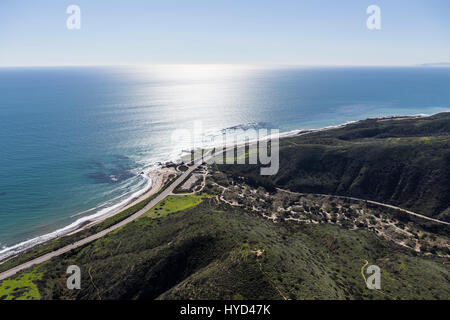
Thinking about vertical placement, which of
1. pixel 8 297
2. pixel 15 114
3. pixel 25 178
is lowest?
pixel 8 297

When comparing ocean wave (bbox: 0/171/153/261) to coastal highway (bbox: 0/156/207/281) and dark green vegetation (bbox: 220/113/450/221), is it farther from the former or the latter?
dark green vegetation (bbox: 220/113/450/221)

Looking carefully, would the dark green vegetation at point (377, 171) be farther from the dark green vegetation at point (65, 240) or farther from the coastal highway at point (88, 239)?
the dark green vegetation at point (65, 240)

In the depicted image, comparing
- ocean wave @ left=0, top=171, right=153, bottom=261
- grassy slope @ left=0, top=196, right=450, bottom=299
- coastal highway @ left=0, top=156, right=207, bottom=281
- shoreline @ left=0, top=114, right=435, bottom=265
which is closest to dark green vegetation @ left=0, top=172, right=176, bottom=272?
coastal highway @ left=0, top=156, right=207, bottom=281

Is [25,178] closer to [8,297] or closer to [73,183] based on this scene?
[73,183]

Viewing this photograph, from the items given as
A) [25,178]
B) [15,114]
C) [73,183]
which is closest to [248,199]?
[73,183]

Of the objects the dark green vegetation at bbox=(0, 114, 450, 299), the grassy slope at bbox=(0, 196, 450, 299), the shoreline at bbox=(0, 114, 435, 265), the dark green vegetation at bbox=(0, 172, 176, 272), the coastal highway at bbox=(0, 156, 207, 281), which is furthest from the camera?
the shoreline at bbox=(0, 114, 435, 265)
